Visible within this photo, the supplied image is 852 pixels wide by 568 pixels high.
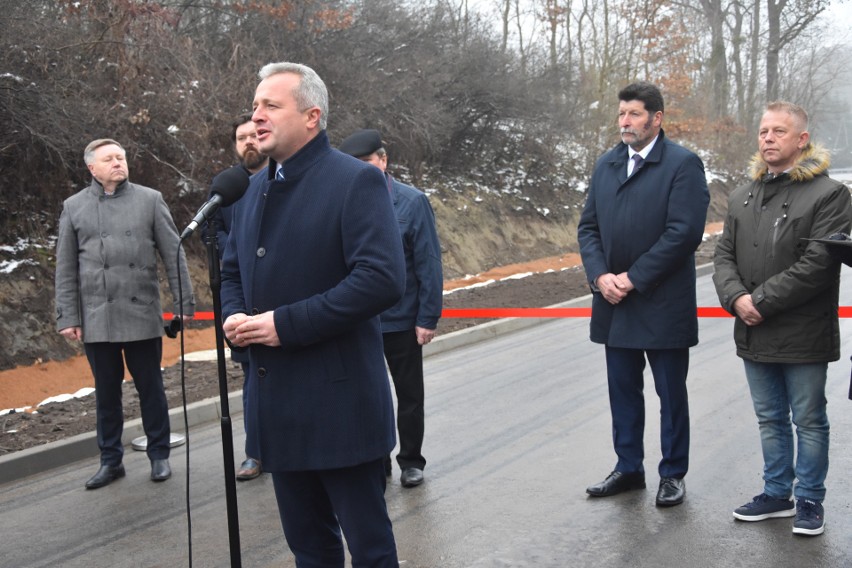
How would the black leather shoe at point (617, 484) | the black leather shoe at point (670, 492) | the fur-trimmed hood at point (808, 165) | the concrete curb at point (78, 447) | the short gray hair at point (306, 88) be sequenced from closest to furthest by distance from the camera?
1. the short gray hair at point (306, 88)
2. the fur-trimmed hood at point (808, 165)
3. the black leather shoe at point (670, 492)
4. the black leather shoe at point (617, 484)
5. the concrete curb at point (78, 447)

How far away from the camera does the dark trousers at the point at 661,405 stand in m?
5.52

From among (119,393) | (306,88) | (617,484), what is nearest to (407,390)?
(617,484)

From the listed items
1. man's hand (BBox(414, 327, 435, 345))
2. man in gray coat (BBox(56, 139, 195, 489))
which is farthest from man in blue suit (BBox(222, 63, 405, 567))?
man in gray coat (BBox(56, 139, 195, 489))

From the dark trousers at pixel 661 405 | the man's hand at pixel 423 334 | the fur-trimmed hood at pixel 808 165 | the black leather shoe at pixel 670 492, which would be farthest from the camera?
the man's hand at pixel 423 334

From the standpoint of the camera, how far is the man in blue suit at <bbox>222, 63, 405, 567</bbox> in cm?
336

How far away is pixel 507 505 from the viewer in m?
5.58

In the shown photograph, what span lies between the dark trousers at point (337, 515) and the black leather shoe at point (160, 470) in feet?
10.2

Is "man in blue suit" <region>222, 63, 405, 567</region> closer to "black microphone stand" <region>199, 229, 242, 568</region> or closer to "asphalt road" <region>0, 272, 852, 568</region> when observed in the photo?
"black microphone stand" <region>199, 229, 242, 568</region>

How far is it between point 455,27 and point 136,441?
58.3 feet

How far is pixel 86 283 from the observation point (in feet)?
21.1

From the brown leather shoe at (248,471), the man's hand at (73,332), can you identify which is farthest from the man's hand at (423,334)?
the man's hand at (73,332)

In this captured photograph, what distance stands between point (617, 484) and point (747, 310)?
1278mm

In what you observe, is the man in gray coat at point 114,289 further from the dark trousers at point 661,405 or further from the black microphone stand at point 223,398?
the black microphone stand at point 223,398

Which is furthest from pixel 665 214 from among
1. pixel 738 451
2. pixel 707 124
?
pixel 707 124
